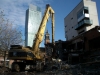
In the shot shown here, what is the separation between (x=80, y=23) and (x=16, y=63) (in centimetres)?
3951

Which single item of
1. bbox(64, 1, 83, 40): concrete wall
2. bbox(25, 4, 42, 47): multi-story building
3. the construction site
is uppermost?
bbox(25, 4, 42, 47): multi-story building

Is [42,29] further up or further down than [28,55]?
further up

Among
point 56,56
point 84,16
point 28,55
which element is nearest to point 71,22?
point 84,16

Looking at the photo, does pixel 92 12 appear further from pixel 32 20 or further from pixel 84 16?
pixel 32 20

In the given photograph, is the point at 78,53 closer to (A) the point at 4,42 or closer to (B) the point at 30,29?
(A) the point at 4,42

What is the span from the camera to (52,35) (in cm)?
2569

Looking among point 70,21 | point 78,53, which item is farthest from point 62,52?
point 70,21

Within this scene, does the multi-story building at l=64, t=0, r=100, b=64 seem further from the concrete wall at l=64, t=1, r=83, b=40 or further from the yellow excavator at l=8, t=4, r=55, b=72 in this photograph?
the yellow excavator at l=8, t=4, r=55, b=72

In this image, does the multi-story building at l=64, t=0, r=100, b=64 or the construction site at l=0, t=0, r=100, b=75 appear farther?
the multi-story building at l=64, t=0, r=100, b=64

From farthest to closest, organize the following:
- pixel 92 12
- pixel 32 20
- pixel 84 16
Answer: pixel 32 20
pixel 92 12
pixel 84 16

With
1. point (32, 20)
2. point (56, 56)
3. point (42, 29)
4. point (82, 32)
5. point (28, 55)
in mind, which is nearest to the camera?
point (28, 55)

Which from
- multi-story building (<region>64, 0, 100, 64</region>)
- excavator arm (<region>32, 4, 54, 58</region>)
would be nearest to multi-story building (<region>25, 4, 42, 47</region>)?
multi-story building (<region>64, 0, 100, 64</region>)

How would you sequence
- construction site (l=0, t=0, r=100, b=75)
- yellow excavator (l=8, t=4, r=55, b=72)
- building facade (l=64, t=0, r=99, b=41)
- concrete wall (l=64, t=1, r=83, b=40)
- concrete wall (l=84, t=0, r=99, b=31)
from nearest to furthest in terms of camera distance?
1. construction site (l=0, t=0, r=100, b=75)
2. yellow excavator (l=8, t=4, r=55, b=72)
3. building facade (l=64, t=0, r=99, b=41)
4. concrete wall (l=84, t=0, r=99, b=31)
5. concrete wall (l=64, t=1, r=83, b=40)

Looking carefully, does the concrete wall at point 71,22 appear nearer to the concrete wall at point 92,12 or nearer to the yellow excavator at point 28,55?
the concrete wall at point 92,12
